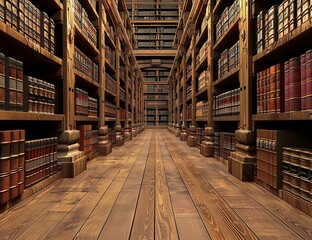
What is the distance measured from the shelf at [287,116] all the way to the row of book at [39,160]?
191 cm

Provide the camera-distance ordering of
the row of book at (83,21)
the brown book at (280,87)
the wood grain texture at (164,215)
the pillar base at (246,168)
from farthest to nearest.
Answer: the row of book at (83,21) → the pillar base at (246,168) → the brown book at (280,87) → the wood grain texture at (164,215)

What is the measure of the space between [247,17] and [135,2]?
1621cm

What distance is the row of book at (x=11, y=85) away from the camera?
1.88 m

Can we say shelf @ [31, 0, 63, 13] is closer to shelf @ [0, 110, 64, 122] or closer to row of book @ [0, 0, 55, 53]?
row of book @ [0, 0, 55, 53]

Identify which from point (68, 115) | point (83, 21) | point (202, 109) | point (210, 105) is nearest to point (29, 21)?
point (68, 115)

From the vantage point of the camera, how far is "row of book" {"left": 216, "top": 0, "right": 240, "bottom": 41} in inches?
135

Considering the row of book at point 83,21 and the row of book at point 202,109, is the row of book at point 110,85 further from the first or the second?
the row of book at point 202,109

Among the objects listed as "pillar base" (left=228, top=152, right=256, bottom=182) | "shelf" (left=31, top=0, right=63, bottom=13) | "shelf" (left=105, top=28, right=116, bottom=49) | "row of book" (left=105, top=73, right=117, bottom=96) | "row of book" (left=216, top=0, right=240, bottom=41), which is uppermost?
"shelf" (left=105, top=28, right=116, bottom=49)

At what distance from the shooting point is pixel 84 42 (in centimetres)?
396

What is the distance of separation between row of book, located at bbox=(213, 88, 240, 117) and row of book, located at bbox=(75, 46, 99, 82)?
1.90 m

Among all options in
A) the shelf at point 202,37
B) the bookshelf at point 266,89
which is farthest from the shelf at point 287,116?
Result: the shelf at point 202,37

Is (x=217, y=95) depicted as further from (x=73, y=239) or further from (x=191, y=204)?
(x=73, y=239)

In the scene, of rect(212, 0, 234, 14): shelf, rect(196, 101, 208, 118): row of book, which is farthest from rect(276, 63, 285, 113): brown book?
rect(196, 101, 208, 118): row of book

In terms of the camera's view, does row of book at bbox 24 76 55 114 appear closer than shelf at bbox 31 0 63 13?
Yes
